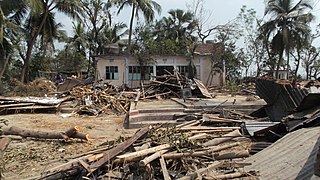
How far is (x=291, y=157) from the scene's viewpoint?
180 inches

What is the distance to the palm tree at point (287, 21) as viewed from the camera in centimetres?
3189

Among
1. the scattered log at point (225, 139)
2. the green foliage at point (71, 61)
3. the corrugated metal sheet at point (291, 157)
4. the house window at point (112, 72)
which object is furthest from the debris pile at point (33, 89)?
the green foliage at point (71, 61)

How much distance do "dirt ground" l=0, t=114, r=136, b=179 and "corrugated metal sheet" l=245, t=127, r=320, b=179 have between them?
11.5 feet

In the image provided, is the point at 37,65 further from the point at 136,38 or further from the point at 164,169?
the point at 164,169

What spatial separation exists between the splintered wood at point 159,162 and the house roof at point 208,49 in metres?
22.8

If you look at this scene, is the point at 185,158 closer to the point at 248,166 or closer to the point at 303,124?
the point at 248,166

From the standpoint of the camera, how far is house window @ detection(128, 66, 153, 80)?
2591 centimetres

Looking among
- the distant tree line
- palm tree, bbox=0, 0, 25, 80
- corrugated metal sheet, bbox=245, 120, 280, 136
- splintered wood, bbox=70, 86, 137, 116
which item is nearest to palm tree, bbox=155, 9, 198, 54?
the distant tree line

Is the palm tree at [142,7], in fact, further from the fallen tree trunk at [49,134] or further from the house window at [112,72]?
the fallen tree trunk at [49,134]

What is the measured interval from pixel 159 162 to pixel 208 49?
2736cm

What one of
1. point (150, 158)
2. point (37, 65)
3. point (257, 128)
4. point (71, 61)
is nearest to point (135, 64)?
point (37, 65)

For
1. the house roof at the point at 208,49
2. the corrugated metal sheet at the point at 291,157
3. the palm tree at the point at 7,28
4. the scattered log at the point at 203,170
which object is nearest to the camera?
the corrugated metal sheet at the point at 291,157

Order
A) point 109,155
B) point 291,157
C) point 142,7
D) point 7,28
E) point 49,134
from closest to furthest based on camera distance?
1. point 291,157
2. point 109,155
3. point 49,134
4. point 7,28
5. point 142,7

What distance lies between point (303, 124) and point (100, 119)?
744 centimetres
